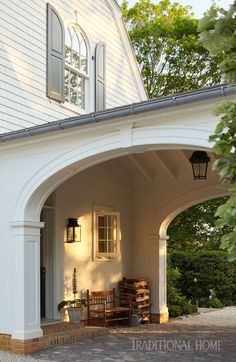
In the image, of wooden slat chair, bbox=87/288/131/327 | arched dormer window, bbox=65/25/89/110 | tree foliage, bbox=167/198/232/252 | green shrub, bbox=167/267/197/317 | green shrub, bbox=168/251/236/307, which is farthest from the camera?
tree foliage, bbox=167/198/232/252

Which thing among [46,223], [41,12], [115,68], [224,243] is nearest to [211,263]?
[115,68]

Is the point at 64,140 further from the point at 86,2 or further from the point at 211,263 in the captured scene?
the point at 211,263

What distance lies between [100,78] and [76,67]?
73cm

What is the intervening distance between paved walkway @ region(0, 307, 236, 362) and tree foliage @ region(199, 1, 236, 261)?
5.24 m

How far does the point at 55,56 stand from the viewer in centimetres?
1144

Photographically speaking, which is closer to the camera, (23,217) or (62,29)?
(23,217)

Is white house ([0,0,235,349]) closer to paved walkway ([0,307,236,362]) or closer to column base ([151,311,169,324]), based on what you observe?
column base ([151,311,169,324])

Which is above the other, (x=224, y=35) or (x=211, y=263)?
(x=224, y=35)

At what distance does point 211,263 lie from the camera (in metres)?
16.5

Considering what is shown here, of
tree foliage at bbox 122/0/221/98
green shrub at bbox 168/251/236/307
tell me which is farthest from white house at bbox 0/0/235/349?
tree foliage at bbox 122/0/221/98

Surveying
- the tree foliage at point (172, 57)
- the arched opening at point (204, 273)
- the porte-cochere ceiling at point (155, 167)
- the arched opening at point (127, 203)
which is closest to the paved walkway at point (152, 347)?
the arched opening at point (127, 203)

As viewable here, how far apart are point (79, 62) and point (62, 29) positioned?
912mm

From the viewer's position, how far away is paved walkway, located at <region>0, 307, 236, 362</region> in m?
7.62

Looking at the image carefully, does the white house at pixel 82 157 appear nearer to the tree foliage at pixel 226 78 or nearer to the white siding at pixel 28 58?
the white siding at pixel 28 58
